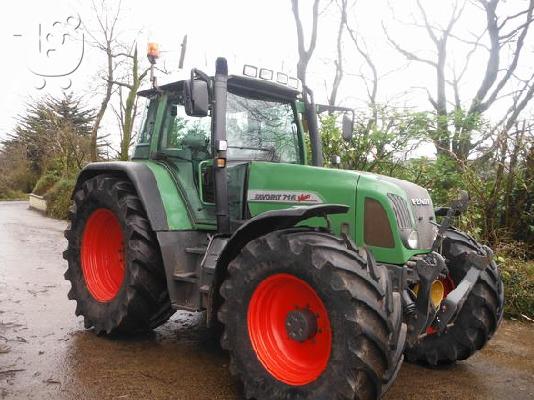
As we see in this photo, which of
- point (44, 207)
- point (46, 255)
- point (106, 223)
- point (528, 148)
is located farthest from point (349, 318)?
point (44, 207)

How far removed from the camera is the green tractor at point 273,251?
304 centimetres

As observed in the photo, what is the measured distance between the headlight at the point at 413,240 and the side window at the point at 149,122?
2550 millimetres

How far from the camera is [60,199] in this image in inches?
676

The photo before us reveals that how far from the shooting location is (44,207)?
18.5 metres

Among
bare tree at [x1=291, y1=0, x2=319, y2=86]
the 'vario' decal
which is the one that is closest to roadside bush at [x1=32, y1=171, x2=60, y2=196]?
bare tree at [x1=291, y1=0, x2=319, y2=86]

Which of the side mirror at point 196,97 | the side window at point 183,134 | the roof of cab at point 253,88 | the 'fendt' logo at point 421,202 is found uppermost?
the roof of cab at point 253,88

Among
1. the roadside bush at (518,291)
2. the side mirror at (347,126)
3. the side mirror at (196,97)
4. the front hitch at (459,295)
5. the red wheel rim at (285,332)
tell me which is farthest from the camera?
the roadside bush at (518,291)

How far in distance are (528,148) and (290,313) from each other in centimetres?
541

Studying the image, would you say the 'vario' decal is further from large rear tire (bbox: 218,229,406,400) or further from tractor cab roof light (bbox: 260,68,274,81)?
tractor cab roof light (bbox: 260,68,274,81)

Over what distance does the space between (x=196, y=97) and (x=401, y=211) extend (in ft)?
5.38

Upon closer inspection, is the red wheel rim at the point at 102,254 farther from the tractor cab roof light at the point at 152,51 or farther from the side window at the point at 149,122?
the tractor cab roof light at the point at 152,51

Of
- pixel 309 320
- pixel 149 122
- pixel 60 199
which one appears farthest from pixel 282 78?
pixel 60 199

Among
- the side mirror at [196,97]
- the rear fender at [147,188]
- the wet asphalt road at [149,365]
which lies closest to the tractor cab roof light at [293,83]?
the side mirror at [196,97]

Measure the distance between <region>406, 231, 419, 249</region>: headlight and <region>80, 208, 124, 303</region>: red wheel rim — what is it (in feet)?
8.86
